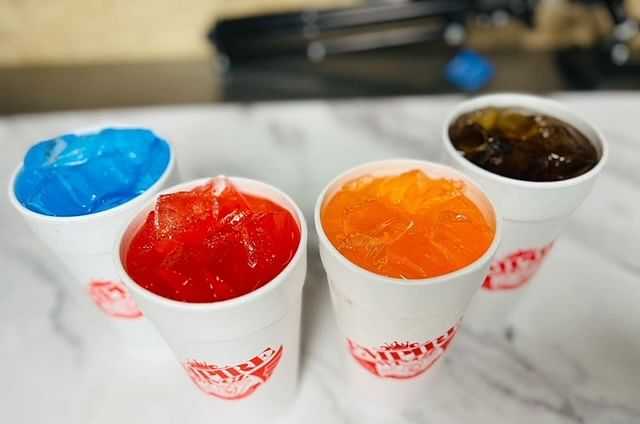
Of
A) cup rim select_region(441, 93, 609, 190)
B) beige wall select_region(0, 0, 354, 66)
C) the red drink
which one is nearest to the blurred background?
beige wall select_region(0, 0, 354, 66)

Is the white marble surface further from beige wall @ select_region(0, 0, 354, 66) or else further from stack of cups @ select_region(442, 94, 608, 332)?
beige wall @ select_region(0, 0, 354, 66)

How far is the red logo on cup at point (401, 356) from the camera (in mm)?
544

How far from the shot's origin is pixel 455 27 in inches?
42.9

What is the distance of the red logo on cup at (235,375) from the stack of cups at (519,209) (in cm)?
27

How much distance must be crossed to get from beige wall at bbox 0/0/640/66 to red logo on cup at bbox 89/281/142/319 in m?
0.70

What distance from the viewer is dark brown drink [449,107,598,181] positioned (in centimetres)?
61

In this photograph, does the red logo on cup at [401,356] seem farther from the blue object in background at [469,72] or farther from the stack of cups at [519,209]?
the blue object in background at [469,72]

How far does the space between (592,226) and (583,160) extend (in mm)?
287

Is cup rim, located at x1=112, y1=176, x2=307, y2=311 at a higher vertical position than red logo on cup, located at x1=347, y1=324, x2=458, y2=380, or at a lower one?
higher

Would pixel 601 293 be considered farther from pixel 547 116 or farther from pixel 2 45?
pixel 2 45

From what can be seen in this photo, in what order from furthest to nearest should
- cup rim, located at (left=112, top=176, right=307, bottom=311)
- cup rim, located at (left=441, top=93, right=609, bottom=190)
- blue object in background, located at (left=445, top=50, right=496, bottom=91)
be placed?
blue object in background, located at (left=445, top=50, right=496, bottom=91)
cup rim, located at (left=441, top=93, right=609, bottom=190)
cup rim, located at (left=112, top=176, right=307, bottom=311)

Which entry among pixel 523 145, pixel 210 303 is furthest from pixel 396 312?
pixel 523 145

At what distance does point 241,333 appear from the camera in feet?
1.61

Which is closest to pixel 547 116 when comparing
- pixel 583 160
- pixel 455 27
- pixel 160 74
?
pixel 583 160
